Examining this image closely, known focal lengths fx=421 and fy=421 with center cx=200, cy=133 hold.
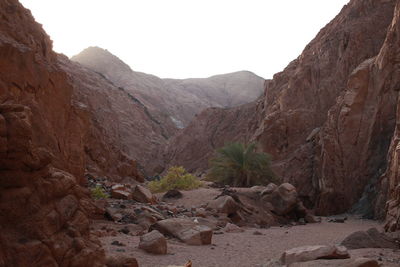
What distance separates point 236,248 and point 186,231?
1.15 m

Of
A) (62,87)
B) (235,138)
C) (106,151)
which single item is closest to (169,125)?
(235,138)

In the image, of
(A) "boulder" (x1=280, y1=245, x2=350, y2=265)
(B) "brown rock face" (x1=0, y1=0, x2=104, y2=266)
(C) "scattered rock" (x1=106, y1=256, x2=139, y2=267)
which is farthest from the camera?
(A) "boulder" (x1=280, y1=245, x2=350, y2=265)

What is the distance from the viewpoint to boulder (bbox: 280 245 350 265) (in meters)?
6.50

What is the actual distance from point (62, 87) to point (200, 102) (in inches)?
3059

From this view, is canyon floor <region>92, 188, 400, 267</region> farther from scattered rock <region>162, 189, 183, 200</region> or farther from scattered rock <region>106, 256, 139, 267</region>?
scattered rock <region>162, 189, 183, 200</region>

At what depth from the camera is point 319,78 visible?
25953 millimetres

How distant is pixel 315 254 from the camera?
257 inches

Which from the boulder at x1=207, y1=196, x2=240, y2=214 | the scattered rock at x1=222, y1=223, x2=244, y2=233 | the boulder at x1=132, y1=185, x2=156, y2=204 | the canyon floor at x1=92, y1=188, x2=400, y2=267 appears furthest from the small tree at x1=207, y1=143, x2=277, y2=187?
the scattered rock at x1=222, y1=223, x2=244, y2=233

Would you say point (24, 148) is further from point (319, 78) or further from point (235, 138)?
point (235, 138)

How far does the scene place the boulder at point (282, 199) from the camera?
15.3 m

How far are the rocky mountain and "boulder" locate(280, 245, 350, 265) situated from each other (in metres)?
53.5

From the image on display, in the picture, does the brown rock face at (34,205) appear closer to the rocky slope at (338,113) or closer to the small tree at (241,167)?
the rocky slope at (338,113)

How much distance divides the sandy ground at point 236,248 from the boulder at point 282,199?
2850mm

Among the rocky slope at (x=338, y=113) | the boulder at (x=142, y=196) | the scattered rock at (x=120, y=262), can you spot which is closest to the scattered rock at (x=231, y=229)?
the boulder at (x=142, y=196)
